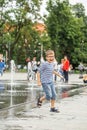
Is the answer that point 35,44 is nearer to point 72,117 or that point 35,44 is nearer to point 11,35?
point 11,35

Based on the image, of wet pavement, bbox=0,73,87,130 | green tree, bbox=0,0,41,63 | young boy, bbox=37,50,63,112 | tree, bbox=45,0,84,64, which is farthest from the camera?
tree, bbox=45,0,84,64

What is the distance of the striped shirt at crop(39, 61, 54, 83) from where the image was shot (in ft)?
46.9

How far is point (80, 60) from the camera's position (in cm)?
9494

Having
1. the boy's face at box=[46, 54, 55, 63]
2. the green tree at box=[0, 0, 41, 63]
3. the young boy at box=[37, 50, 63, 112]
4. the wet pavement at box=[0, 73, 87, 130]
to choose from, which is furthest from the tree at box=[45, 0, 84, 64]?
the boy's face at box=[46, 54, 55, 63]

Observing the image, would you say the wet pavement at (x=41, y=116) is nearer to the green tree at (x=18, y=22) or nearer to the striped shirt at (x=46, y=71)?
the striped shirt at (x=46, y=71)

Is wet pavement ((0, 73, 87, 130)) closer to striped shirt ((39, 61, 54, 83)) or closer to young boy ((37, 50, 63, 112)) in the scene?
young boy ((37, 50, 63, 112))

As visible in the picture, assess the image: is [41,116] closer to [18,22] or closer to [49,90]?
[49,90]

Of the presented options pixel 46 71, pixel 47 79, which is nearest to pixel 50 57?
pixel 46 71

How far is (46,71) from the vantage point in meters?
14.3

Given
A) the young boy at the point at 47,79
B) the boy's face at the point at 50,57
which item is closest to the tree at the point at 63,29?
the young boy at the point at 47,79

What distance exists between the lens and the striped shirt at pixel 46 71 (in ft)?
46.9

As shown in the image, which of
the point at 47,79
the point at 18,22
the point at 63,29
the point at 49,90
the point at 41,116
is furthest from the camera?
the point at 63,29

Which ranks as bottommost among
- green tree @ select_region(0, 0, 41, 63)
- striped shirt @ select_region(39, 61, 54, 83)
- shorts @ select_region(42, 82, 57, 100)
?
shorts @ select_region(42, 82, 57, 100)

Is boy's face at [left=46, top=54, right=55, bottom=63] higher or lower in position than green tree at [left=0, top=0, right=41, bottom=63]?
lower
